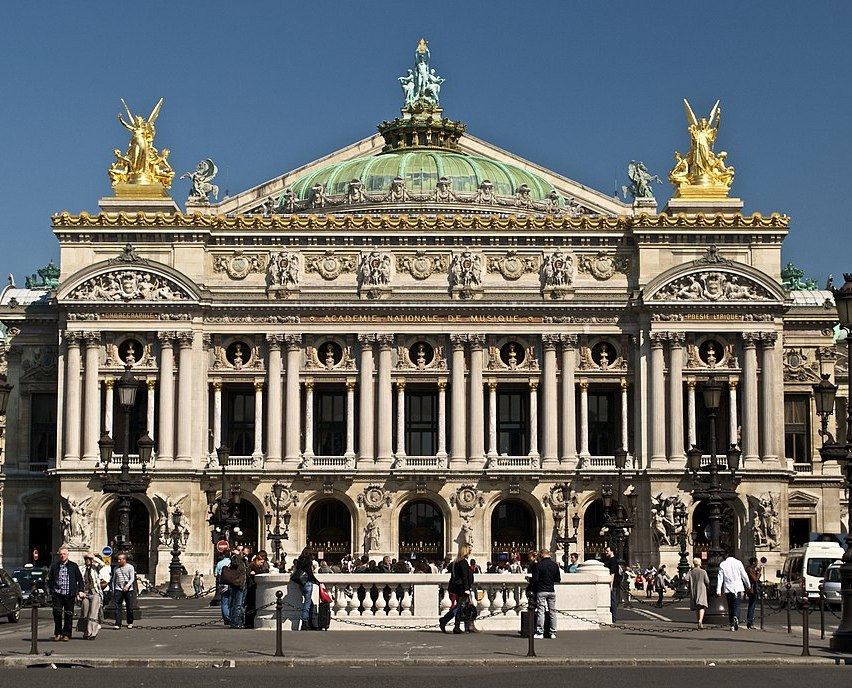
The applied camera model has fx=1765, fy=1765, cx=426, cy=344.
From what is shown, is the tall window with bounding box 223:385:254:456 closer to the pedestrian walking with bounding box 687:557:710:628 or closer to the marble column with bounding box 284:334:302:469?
the marble column with bounding box 284:334:302:469

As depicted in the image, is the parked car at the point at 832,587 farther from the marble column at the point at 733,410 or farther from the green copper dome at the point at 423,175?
the green copper dome at the point at 423,175

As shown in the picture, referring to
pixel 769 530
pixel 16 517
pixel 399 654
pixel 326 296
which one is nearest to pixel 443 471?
pixel 326 296

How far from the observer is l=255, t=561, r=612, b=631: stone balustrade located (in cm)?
4906

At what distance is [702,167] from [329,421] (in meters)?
24.4

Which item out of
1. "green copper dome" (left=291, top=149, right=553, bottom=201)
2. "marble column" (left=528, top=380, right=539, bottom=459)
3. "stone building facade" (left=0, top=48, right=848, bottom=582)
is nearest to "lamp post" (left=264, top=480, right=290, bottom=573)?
"stone building facade" (left=0, top=48, right=848, bottom=582)

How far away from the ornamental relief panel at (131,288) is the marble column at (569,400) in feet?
65.2

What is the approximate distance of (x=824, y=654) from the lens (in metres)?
40.1

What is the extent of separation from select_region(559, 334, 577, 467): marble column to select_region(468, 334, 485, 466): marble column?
423cm

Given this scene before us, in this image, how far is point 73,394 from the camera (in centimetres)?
9088

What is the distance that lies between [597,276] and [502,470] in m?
11.6

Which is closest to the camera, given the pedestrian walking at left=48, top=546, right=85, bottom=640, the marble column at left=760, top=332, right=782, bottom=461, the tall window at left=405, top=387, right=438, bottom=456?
the pedestrian walking at left=48, top=546, right=85, bottom=640

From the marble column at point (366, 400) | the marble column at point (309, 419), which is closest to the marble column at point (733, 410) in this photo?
the marble column at point (366, 400)

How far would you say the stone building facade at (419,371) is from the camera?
297ft

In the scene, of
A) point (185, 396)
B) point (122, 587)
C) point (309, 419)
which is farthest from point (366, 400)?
point (122, 587)
